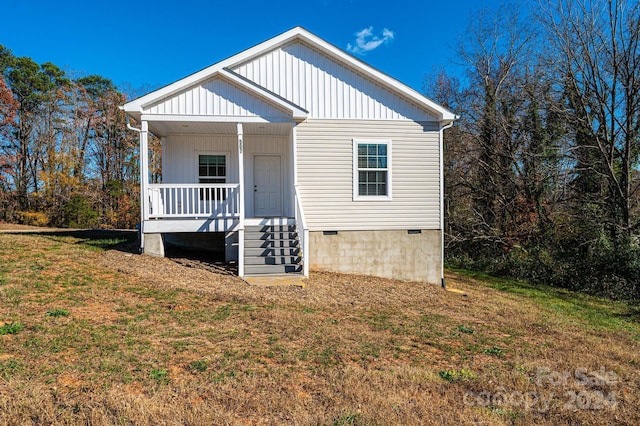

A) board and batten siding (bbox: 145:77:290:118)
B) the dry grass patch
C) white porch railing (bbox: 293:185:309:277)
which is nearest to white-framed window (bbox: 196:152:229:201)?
board and batten siding (bbox: 145:77:290:118)

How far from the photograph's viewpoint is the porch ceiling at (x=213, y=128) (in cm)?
960

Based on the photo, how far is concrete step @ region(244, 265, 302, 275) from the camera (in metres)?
8.47

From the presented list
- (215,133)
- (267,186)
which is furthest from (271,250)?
(215,133)

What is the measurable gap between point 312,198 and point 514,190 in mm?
10788

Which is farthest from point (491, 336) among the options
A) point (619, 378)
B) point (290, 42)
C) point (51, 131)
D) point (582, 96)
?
point (51, 131)

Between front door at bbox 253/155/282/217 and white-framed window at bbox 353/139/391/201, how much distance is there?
2652 millimetres

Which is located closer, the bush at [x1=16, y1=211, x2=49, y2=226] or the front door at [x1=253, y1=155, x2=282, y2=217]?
the front door at [x1=253, y1=155, x2=282, y2=217]

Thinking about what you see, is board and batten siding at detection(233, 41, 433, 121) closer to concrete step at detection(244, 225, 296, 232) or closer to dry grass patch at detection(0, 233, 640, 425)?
concrete step at detection(244, 225, 296, 232)

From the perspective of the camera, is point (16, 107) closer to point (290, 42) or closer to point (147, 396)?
point (290, 42)

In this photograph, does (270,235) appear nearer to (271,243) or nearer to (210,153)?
(271,243)

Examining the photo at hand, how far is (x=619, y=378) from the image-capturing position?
4.06 metres

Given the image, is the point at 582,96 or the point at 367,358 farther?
the point at 582,96

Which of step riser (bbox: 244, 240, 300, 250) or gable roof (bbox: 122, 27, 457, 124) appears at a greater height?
gable roof (bbox: 122, 27, 457, 124)

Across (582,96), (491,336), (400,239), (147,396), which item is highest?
(582,96)
